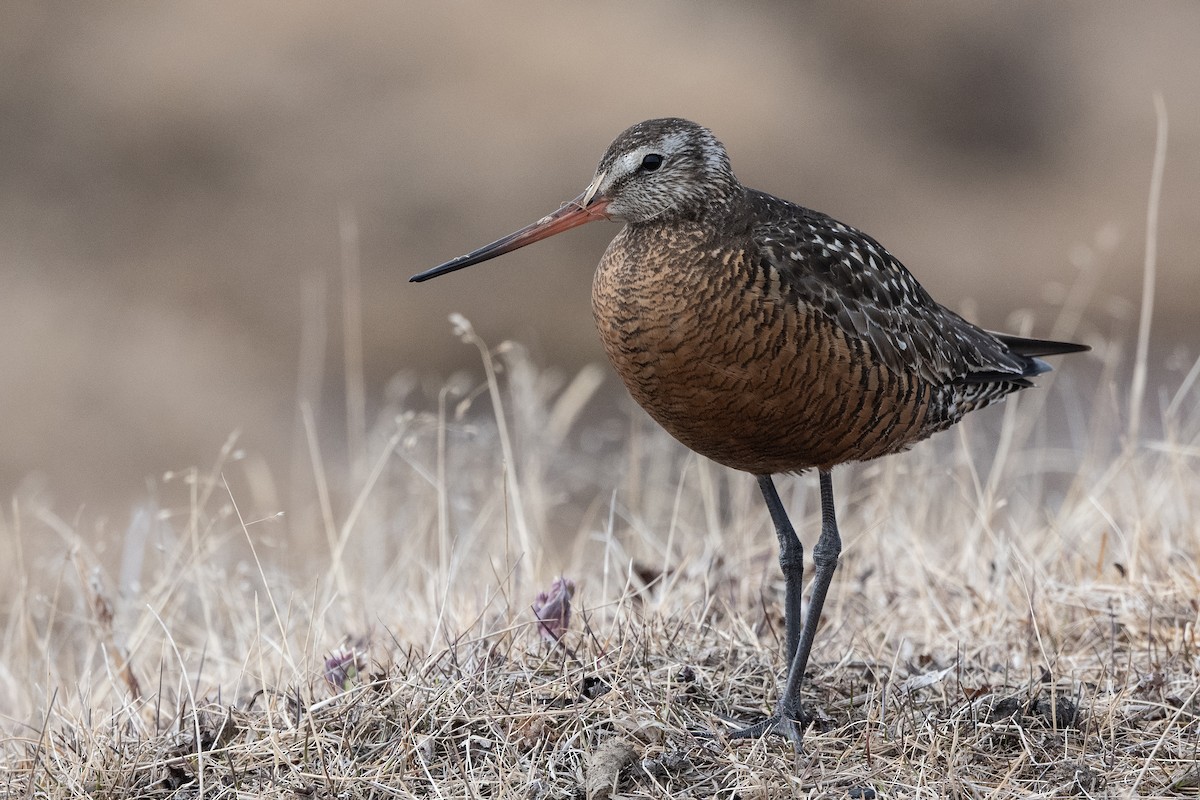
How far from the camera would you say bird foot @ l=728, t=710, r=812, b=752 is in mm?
3727

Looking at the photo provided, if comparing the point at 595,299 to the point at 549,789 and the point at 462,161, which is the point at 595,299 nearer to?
the point at 549,789

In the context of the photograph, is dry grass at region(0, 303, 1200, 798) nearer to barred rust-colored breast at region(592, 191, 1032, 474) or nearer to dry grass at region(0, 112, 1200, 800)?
dry grass at region(0, 112, 1200, 800)

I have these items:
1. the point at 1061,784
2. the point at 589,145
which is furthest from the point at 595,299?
the point at 589,145

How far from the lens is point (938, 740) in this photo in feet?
11.8

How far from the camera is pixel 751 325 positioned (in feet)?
12.6

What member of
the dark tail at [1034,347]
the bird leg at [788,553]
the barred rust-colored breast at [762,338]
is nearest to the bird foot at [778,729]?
the bird leg at [788,553]

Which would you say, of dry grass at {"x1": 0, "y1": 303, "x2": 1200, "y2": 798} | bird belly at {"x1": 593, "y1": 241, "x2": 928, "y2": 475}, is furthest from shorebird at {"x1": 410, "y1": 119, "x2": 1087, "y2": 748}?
dry grass at {"x1": 0, "y1": 303, "x2": 1200, "y2": 798}

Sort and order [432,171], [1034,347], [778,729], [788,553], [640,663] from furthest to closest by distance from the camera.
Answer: [432,171], [1034,347], [788,553], [640,663], [778,729]

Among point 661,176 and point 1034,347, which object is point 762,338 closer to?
point 661,176

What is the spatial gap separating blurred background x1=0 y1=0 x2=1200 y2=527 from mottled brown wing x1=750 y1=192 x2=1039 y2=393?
6659 millimetres

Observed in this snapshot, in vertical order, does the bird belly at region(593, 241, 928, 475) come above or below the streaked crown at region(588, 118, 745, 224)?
below

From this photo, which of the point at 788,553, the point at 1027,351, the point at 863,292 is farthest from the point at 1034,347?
the point at 788,553

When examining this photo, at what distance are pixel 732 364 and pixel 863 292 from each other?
0.61 m

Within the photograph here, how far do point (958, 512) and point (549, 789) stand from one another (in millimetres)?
2855
